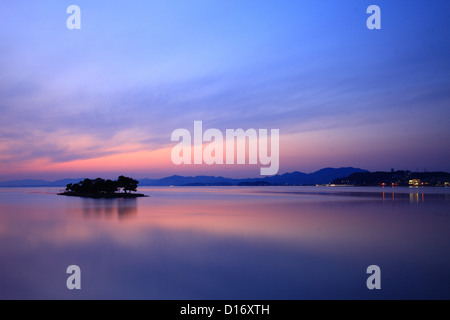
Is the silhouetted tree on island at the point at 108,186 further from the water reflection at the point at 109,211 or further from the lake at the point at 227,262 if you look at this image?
the lake at the point at 227,262

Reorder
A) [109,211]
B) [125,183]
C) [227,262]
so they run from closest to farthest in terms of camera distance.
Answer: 1. [227,262]
2. [109,211]
3. [125,183]

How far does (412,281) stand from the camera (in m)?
8.73

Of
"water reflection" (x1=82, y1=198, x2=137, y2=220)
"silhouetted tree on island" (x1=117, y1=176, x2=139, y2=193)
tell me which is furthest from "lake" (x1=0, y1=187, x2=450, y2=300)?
"silhouetted tree on island" (x1=117, y1=176, x2=139, y2=193)

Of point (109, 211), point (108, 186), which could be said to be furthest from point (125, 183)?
point (109, 211)

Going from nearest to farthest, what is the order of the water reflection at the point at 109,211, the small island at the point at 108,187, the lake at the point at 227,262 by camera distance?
1. the lake at the point at 227,262
2. the water reflection at the point at 109,211
3. the small island at the point at 108,187

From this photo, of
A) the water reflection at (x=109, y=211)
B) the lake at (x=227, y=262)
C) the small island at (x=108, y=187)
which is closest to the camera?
the lake at (x=227, y=262)

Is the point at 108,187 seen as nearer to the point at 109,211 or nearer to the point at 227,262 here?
the point at 109,211

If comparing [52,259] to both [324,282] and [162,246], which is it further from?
[324,282]

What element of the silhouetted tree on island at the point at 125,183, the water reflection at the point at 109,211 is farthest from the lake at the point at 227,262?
the silhouetted tree on island at the point at 125,183

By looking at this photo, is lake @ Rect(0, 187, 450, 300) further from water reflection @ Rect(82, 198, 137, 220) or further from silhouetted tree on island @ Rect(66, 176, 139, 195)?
silhouetted tree on island @ Rect(66, 176, 139, 195)

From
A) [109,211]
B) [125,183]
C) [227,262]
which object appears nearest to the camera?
[227,262]

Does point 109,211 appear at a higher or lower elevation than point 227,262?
lower
